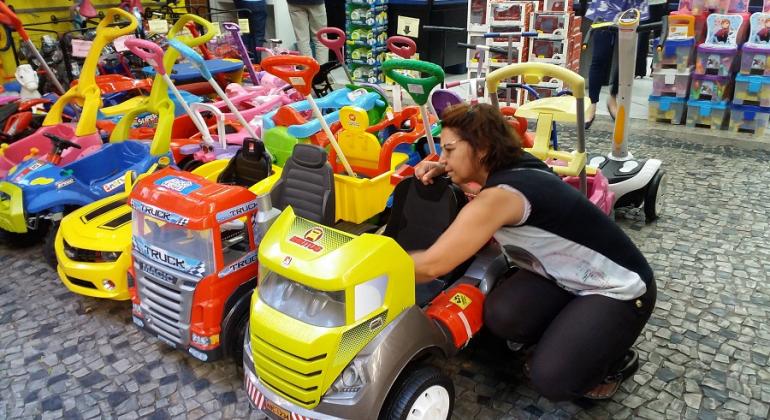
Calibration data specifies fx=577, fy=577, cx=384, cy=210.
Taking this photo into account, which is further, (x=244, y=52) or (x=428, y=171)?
(x=244, y=52)

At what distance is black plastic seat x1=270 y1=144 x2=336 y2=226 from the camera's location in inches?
86.1

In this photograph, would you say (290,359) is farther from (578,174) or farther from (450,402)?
(578,174)

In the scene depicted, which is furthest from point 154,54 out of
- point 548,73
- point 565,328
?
point 565,328

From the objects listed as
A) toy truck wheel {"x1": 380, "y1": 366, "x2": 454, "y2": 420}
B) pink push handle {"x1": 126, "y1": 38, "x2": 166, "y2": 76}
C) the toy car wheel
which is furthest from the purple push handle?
toy truck wheel {"x1": 380, "y1": 366, "x2": 454, "y2": 420}

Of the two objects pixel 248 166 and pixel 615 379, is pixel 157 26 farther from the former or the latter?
pixel 615 379

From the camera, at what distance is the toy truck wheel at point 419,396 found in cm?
152

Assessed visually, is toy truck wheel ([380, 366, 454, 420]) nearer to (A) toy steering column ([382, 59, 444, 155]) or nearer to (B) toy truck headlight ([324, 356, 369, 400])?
(B) toy truck headlight ([324, 356, 369, 400])

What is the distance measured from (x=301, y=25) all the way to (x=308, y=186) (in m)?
4.63

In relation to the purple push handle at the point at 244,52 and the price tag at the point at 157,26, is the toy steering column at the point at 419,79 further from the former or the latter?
the price tag at the point at 157,26

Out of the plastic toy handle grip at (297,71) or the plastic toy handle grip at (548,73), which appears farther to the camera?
the plastic toy handle grip at (297,71)

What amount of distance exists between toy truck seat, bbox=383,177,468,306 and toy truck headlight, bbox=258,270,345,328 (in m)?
0.55

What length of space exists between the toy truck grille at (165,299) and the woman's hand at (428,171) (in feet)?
2.76

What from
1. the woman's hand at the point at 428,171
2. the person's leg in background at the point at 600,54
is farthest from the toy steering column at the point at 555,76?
the person's leg in background at the point at 600,54

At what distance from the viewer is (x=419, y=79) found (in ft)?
8.04
